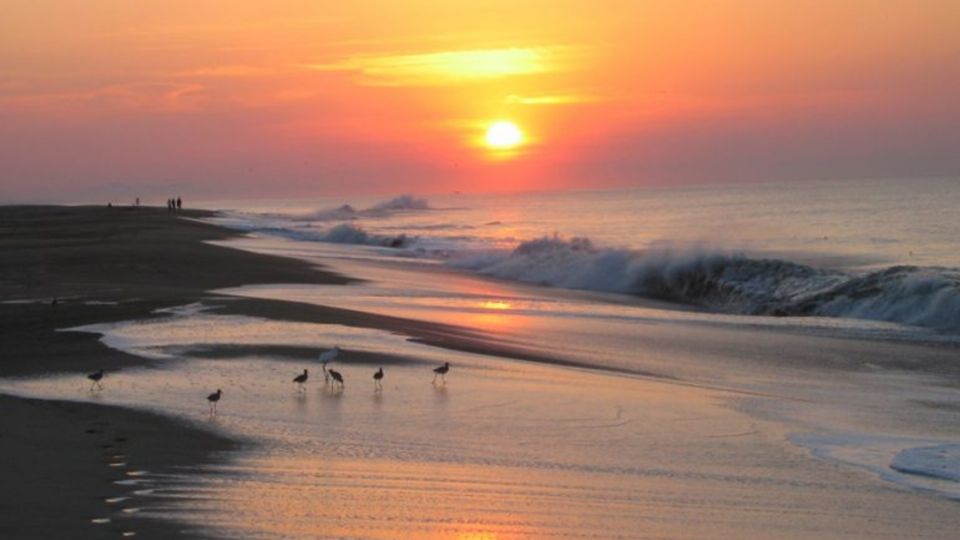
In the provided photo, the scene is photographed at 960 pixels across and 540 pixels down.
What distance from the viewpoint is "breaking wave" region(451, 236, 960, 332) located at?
2619 centimetres

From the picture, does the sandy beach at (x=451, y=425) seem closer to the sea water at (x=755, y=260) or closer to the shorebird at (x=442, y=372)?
the shorebird at (x=442, y=372)

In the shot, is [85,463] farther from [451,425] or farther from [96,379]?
[96,379]

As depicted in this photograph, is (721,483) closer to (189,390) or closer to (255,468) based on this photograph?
(255,468)

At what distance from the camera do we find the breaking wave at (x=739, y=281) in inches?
1031

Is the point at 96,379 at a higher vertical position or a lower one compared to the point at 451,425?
higher

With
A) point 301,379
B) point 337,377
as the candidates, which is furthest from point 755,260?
point 301,379

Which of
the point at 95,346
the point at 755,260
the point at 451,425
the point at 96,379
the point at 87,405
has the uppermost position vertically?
the point at 755,260

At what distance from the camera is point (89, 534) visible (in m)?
7.71

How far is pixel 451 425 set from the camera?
12266mm

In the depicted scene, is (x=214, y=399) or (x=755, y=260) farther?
(x=755, y=260)

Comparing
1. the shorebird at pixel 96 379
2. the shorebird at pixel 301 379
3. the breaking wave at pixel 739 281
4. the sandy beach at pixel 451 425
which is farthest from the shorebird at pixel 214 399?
the breaking wave at pixel 739 281

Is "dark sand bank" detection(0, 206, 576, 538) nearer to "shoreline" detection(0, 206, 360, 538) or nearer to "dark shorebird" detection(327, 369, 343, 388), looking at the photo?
"shoreline" detection(0, 206, 360, 538)

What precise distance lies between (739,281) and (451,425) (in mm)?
22766

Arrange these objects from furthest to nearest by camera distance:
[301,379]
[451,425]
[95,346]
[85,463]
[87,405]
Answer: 1. [95,346]
2. [301,379]
3. [87,405]
4. [451,425]
5. [85,463]
